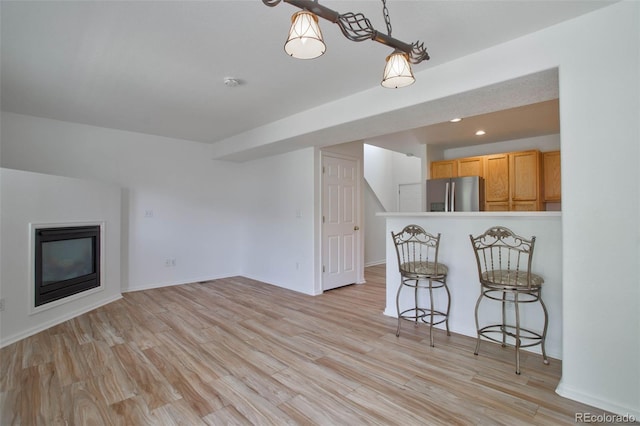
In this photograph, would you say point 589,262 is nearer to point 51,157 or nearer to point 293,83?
point 293,83

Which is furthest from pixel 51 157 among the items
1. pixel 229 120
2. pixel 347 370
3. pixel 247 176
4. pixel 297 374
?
pixel 347 370

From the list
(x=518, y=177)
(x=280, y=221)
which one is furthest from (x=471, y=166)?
(x=280, y=221)

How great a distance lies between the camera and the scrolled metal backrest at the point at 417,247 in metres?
2.94

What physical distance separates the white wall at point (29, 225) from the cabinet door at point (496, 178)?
232 inches

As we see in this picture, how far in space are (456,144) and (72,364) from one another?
235 inches

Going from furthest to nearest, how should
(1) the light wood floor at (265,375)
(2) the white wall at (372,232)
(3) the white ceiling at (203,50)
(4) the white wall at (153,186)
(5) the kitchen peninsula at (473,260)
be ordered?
(2) the white wall at (372,232) → (4) the white wall at (153,186) → (5) the kitchen peninsula at (473,260) → (3) the white ceiling at (203,50) → (1) the light wood floor at (265,375)

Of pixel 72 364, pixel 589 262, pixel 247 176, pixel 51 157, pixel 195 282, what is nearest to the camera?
pixel 589 262

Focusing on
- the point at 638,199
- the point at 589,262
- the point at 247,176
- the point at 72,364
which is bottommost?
the point at 72,364

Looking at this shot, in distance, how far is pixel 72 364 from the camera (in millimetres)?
2375

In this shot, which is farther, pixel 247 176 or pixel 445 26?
pixel 247 176

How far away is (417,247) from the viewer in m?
3.36

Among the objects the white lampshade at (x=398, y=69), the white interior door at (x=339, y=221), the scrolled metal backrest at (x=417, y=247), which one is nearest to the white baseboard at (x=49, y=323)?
the white interior door at (x=339, y=221)

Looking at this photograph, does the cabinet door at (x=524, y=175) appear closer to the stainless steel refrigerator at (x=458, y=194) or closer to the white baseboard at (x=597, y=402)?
the stainless steel refrigerator at (x=458, y=194)

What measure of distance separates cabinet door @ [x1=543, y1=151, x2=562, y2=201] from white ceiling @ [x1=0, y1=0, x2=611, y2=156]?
343 centimetres
